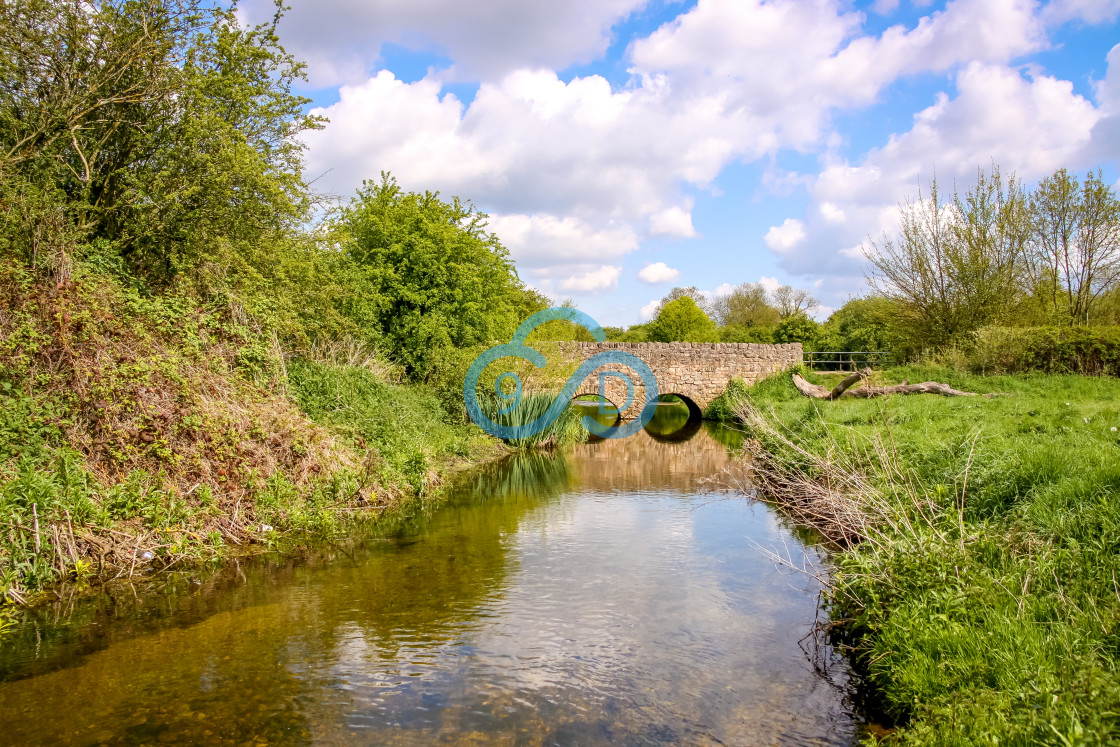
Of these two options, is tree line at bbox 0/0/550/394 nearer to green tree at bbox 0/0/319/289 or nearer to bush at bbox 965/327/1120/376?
green tree at bbox 0/0/319/289

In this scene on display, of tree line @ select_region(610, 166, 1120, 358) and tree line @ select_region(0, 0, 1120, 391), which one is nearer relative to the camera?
tree line @ select_region(0, 0, 1120, 391)

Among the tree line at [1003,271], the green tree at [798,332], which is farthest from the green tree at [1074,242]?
the green tree at [798,332]

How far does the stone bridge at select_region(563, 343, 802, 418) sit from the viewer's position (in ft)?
81.0

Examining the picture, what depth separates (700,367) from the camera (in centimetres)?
2502

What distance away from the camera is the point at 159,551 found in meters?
7.24

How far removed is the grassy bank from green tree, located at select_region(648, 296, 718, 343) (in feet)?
107

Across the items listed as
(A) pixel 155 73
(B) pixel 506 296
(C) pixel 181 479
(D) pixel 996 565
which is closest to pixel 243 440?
(C) pixel 181 479

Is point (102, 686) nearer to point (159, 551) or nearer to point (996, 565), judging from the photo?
point (159, 551)

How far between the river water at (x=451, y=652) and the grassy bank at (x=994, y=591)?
2.20ft

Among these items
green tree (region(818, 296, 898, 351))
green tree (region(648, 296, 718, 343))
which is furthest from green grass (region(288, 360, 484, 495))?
green tree (region(648, 296, 718, 343))

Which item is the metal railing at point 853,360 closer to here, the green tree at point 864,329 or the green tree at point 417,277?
the green tree at point 864,329

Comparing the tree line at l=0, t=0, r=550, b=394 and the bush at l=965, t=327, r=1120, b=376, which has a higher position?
the tree line at l=0, t=0, r=550, b=394

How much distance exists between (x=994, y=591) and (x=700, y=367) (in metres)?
20.6

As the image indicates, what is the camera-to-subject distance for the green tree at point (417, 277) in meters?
17.9
